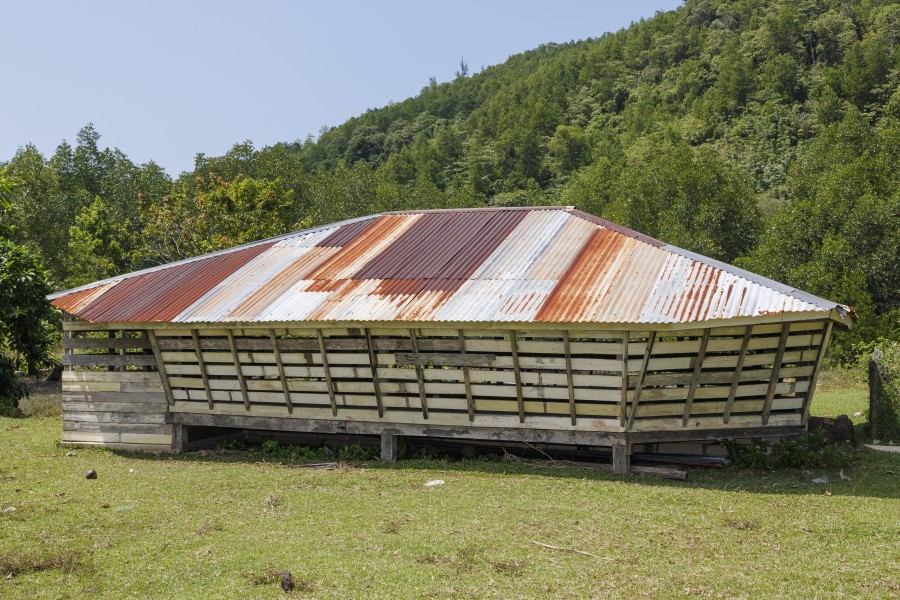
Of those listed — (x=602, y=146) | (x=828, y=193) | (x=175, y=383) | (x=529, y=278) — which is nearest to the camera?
(x=529, y=278)

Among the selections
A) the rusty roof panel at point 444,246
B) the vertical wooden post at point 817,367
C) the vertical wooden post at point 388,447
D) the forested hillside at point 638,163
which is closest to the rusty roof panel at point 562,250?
the rusty roof panel at point 444,246

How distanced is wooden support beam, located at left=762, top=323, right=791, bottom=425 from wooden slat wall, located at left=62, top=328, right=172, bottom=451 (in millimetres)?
11126

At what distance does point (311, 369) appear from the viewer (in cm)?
1556

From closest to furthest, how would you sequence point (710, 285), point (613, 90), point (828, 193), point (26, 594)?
point (26, 594)
point (710, 285)
point (828, 193)
point (613, 90)

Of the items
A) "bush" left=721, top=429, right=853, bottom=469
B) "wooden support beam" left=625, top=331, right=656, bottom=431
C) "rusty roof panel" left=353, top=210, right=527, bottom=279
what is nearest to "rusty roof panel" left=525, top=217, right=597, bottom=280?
"rusty roof panel" left=353, top=210, right=527, bottom=279

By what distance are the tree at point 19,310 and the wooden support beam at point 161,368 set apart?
6.23m

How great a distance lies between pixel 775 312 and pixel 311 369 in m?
8.03

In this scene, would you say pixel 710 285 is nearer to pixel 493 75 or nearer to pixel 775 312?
pixel 775 312

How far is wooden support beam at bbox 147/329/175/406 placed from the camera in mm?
16516

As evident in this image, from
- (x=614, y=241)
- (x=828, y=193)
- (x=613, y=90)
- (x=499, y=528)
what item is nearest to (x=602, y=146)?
(x=613, y=90)

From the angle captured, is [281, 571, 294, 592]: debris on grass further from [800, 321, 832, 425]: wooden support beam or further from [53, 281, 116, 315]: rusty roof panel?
[53, 281, 116, 315]: rusty roof panel

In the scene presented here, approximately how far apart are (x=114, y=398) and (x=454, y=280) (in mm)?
7498

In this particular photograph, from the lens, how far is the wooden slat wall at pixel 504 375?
43.0ft

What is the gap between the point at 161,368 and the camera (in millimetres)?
16688
